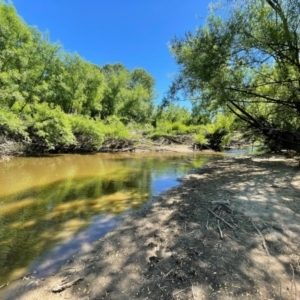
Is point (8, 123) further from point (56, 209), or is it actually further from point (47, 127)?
point (56, 209)

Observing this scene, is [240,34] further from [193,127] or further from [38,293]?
[193,127]

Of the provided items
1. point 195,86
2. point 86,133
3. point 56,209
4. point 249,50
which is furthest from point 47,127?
point 249,50

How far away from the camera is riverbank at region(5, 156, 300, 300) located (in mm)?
2508

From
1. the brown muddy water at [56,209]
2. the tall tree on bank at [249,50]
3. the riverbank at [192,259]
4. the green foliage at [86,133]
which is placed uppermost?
the tall tree on bank at [249,50]

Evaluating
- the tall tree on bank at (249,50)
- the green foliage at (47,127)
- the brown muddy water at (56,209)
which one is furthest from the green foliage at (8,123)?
the tall tree on bank at (249,50)

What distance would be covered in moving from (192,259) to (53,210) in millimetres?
4141

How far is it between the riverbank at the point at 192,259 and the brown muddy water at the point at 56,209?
409 millimetres

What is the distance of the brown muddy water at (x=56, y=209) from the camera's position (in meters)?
3.69

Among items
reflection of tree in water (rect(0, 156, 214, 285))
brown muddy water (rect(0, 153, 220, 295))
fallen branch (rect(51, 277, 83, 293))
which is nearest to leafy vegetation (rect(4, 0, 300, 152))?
brown muddy water (rect(0, 153, 220, 295))

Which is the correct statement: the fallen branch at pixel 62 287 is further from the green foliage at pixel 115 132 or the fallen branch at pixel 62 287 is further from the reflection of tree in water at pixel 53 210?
the green foliage at pixel 115 132

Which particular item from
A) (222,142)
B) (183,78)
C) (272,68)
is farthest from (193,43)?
(222,142)

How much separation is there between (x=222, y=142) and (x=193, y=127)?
5.56 m

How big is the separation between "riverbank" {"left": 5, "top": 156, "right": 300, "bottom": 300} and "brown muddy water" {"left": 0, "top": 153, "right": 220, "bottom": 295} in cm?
41

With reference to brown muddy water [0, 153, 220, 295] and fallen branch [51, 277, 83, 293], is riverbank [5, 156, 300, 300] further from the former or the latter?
brown muddy water [0, 153, 220, 295]
